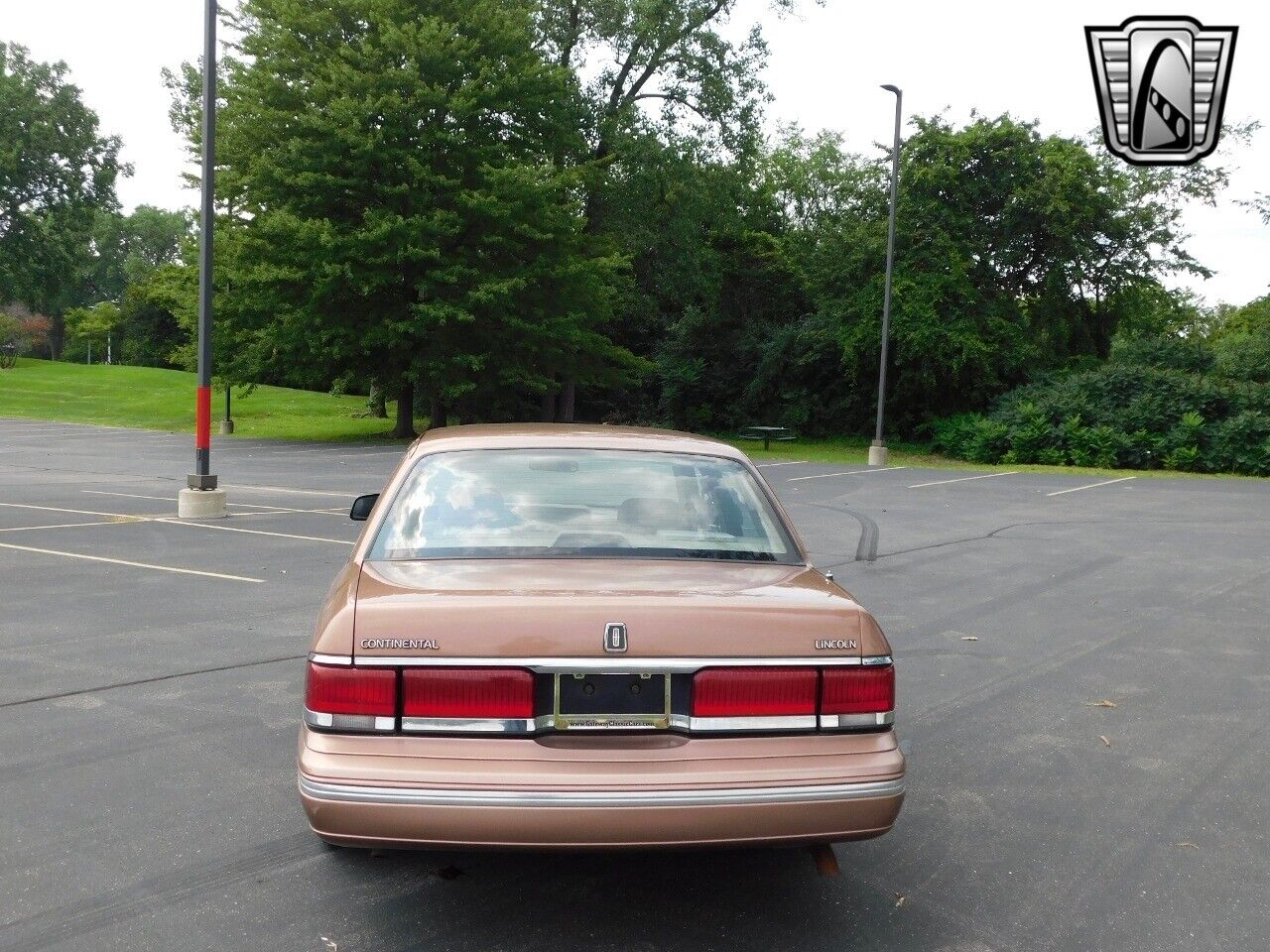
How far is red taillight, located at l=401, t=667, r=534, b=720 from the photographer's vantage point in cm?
336

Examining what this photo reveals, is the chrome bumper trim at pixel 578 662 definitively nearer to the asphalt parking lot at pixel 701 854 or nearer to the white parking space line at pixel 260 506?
the asphalt parking lot at pixel 701 854

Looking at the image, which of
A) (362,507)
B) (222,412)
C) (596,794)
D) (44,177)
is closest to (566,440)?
(362,507)

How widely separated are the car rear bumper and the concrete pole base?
40.9 feet

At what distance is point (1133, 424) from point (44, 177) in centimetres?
6502

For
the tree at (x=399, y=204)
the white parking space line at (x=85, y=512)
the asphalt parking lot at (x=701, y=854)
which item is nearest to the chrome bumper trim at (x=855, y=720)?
the asphalt parking lot at (x=701, y=854)

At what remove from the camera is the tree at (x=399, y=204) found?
111ft

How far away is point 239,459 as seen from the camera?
2806cm

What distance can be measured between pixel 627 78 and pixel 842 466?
62.0ft

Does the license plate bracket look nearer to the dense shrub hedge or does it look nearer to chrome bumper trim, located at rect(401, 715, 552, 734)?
chrome bumper trim, located at rect(401, 715, 552, 734)

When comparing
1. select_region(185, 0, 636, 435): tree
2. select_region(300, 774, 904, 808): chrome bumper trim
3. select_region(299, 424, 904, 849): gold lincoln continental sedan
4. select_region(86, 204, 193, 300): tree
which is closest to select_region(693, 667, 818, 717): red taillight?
select_region(299, 424, 904, 849): gold lincoln continental sedan

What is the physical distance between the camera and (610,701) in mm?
3377

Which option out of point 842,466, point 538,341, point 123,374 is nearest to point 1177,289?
point 842,466

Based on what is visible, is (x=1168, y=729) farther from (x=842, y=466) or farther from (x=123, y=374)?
(x=123, y=374)

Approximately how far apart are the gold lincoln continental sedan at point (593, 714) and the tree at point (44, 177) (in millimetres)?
74342
